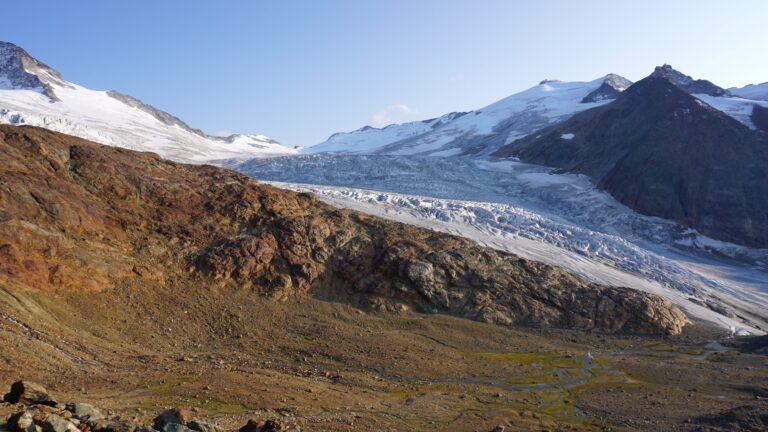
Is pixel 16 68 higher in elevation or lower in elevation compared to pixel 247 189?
higher

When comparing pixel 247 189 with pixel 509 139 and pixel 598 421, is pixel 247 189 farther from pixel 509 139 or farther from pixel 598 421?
pixel 509 139

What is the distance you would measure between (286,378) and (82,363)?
8833 mm

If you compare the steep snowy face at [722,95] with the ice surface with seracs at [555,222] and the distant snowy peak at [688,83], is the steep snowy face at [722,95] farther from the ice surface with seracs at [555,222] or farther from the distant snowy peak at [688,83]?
the ice surface with seracs at [555,222]

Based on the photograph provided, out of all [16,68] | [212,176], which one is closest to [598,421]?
[212,176]

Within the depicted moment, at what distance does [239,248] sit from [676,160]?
93.5m

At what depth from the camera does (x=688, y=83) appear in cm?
15875

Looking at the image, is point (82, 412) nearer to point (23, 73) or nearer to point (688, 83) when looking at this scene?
point (688, 83)

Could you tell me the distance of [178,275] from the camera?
39.2 metres

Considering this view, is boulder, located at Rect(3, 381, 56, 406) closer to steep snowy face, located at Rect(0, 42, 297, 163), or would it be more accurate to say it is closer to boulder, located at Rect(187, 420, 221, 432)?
boulder, located at Rect(187, 420, 221, 432)

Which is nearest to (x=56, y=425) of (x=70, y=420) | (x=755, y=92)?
(x=70, y=420)

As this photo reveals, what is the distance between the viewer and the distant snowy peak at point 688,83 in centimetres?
15162

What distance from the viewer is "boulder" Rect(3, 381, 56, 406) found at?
15.8 m

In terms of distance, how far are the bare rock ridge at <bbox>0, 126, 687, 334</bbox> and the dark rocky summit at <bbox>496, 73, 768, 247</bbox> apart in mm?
51259

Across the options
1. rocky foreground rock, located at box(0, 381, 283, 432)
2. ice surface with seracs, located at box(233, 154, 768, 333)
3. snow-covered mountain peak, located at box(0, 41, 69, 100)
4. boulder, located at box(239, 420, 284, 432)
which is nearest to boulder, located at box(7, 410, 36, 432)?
rocky foreground rock, located at box(0, 381, 283, 432)
